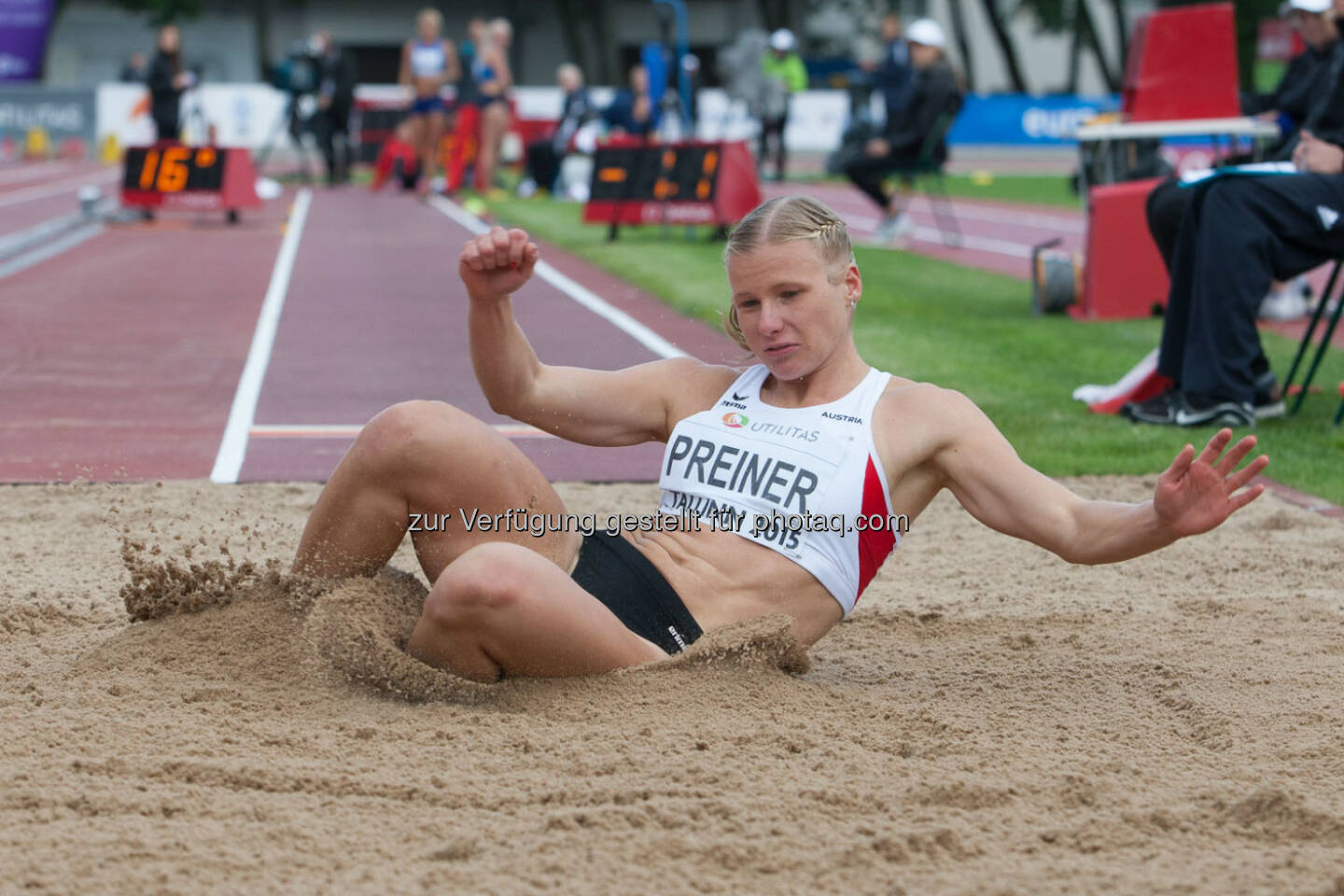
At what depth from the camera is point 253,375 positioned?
28.2 ft

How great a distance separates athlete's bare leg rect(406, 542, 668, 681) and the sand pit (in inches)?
2.2

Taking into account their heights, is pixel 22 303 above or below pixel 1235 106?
below

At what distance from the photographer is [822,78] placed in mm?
53688

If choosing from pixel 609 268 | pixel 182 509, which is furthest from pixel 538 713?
pixel 609 268

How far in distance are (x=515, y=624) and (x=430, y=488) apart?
0.45 meters

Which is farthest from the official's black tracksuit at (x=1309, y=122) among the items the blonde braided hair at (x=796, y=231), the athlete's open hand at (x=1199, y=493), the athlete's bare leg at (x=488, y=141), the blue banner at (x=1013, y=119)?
the blue banner at (x=1013, y=119)

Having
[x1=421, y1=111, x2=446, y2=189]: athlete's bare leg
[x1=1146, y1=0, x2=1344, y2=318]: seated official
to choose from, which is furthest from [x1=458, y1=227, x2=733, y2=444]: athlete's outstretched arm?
[x1=421, y1=111, x2=446, y2=189]: athlete's bare leg

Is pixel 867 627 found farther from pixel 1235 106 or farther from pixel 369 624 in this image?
pixel 1235 106

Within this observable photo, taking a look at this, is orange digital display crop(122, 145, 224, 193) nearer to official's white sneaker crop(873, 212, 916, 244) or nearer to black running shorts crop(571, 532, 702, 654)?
official's white sneaker crop(873, 212, 916, 244)

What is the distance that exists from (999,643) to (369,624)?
5.78ft

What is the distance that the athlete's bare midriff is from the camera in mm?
3541

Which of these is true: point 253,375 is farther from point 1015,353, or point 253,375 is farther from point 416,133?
point 416,133

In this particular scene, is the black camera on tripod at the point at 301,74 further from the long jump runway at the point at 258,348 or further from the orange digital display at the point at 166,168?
the long jump runway at the point at 258,348

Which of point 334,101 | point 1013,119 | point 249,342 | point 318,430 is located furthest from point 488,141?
point 318,430
